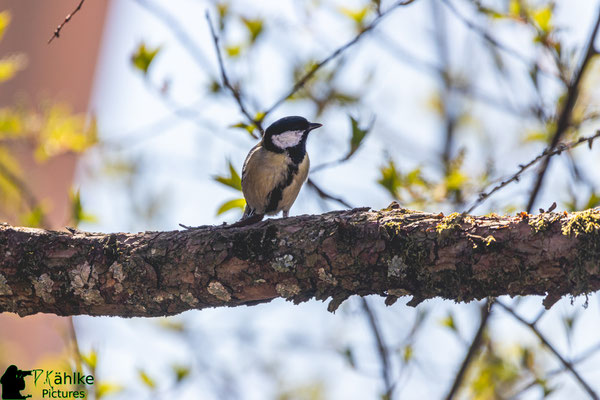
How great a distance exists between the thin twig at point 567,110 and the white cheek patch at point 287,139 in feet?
4.38

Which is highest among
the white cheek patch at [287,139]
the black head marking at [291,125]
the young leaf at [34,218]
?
the black head marking at [291,125]

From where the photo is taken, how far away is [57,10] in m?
7.48

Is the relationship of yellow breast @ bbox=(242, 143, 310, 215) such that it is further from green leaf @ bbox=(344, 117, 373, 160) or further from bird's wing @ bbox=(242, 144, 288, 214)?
green leaf @ bbox=(344, 117, 373, 160)

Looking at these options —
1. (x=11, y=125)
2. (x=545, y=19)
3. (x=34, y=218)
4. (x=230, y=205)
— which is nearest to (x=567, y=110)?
(x=545, y=19)

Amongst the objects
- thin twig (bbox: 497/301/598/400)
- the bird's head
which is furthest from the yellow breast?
thin twig (bbox: 497/301/598/400)

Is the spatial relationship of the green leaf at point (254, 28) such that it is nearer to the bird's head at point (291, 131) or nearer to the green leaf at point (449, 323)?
the bird's head at point (291, 131)

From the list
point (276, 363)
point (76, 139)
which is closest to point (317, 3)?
point (76, 139)

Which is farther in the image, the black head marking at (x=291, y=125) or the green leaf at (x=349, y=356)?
the black head marking at (x=291, y=125)

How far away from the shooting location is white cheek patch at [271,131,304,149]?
11.3 ft

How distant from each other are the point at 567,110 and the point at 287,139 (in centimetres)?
149

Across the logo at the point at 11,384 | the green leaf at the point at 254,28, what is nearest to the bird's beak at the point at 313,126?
the green leaf at the point at 254,28

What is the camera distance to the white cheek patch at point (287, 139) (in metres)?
3.45

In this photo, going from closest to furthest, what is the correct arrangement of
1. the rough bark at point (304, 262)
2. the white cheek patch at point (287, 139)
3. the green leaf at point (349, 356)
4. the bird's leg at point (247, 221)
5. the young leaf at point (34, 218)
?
the rough bark at point (304, 262)
the bird's leg at point (247, 221)
the young leaf at point (34, 218)
the green leaf at point (349, 356)
the white cheek patch at point (287, 139)

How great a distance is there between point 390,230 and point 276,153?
5.11 ft
